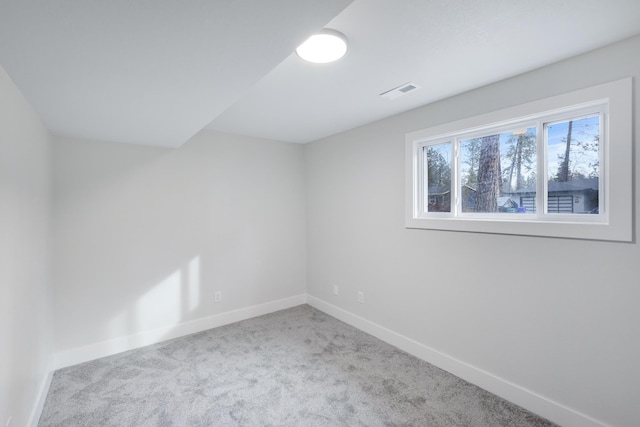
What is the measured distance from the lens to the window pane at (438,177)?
8.75 ft

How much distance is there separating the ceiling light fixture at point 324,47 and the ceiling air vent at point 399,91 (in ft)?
2.27

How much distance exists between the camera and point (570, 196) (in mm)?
1958

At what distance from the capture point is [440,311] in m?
2.58

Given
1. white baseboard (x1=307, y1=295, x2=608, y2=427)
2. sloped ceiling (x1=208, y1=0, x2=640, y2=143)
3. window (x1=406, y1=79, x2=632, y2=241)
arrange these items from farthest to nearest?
white baseboard (x1=307, y1=295, x2=608, y2=427) → window (x1=406, y1=79, x2=632, y2=241) → sloped ceiling (x1=208, y1=0, x2=640, y2=143)

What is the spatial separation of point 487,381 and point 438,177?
5.60ft

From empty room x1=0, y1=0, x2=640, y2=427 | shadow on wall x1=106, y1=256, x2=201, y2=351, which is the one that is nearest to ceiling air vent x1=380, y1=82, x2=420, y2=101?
empty room x1=0, y1=0, x2=640, y2=427

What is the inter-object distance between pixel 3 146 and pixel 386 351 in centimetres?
309

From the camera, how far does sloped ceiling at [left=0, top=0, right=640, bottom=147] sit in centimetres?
104

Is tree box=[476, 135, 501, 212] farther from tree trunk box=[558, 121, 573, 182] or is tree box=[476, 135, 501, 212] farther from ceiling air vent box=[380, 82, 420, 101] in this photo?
ceiling air vent box=[380, 82, 420, 101]

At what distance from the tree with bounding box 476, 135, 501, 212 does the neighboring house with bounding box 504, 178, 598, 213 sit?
8.9 inches

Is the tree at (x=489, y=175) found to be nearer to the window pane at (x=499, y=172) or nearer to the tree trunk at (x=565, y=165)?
the window pane at (x=499, y=172)

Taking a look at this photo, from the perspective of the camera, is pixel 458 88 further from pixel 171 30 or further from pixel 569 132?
pixel 171 30

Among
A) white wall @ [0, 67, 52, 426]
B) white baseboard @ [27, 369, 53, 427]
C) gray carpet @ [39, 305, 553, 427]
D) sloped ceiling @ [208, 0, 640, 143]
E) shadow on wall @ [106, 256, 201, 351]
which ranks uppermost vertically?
sloped ceiling @ [208, 0, 640, 143]

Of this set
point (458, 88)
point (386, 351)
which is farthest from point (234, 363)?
point (458, 88)
